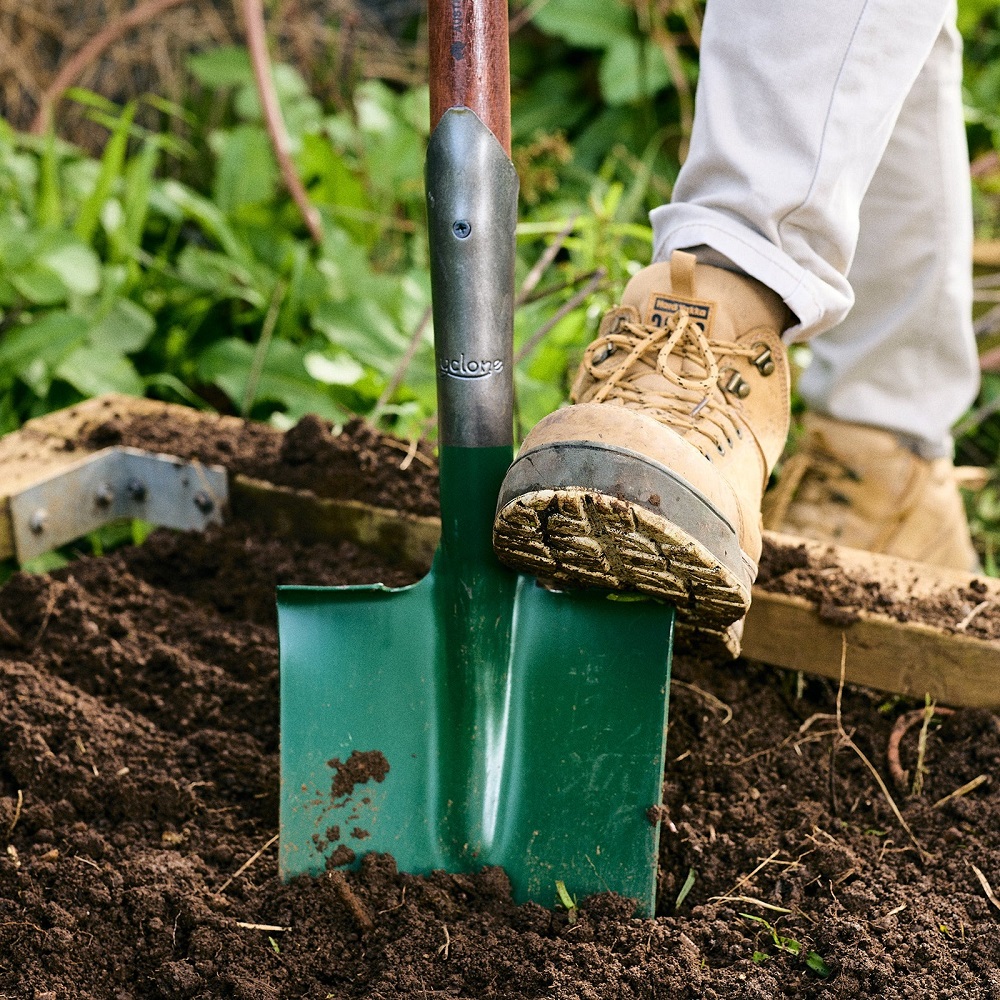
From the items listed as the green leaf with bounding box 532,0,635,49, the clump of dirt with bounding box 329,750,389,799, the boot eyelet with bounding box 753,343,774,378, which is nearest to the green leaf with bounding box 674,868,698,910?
the clump of dirt with bounding box 329,750,389,799

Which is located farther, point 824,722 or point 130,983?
point 824,722

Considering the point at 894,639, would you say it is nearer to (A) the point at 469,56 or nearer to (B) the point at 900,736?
(B) the point at 900,736

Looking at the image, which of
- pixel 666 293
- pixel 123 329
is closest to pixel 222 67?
pixel 123 329

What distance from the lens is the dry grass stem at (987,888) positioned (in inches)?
50.3

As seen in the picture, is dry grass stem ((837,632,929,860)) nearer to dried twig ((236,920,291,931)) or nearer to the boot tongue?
the boot tongue

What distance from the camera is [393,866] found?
1316 mm

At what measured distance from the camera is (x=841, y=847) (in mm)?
1333

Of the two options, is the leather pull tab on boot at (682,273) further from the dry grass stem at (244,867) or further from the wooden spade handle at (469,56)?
the dry grass stem at (244,867)

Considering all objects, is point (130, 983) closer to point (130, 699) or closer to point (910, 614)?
point (130, 699)

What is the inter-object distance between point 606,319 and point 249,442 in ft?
2.57

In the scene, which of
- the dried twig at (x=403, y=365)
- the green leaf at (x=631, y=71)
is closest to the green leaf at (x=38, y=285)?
the dried twig at (x=403, y=365)

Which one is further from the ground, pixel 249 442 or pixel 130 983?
pixel 249 442

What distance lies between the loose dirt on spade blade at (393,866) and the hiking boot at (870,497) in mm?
468

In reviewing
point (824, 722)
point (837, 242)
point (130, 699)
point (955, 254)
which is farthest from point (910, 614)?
point (130, 699)
